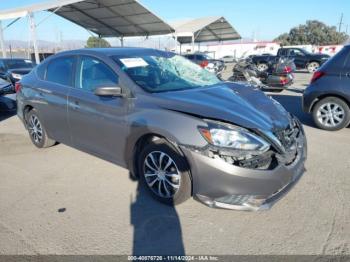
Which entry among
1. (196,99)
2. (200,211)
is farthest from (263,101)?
(200,211)

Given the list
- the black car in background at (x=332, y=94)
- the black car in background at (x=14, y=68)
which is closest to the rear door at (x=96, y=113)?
the black car in background at (x=332, y=94)

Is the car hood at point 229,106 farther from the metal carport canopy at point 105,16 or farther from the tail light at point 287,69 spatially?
the metal carport canopy at point 105,16

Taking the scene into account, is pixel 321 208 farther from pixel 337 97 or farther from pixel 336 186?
pixel 337 97

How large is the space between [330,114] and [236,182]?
14.0 feet

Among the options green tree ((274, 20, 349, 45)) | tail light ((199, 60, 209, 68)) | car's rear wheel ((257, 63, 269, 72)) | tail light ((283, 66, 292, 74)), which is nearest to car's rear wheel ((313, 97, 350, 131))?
tail light ((283, 66, 292, 74))

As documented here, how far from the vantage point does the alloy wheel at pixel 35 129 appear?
202 inches

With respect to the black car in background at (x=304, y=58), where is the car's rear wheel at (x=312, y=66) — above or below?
below

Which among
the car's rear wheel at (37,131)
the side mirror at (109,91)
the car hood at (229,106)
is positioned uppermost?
the side mirror at (109,91)

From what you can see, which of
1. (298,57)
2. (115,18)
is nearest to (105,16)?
(115,18)

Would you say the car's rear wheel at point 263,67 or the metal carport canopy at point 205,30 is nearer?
the car's rear wheel at point 263,67

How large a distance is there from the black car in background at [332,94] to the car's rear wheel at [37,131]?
5.09 metres

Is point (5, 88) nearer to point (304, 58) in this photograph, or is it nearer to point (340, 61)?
point (340, 61)

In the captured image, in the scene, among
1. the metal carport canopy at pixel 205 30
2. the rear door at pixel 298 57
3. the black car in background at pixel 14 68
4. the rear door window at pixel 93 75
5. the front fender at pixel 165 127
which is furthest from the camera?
the metal carport canopy at pixel 205 30

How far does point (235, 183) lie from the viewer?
274cm
